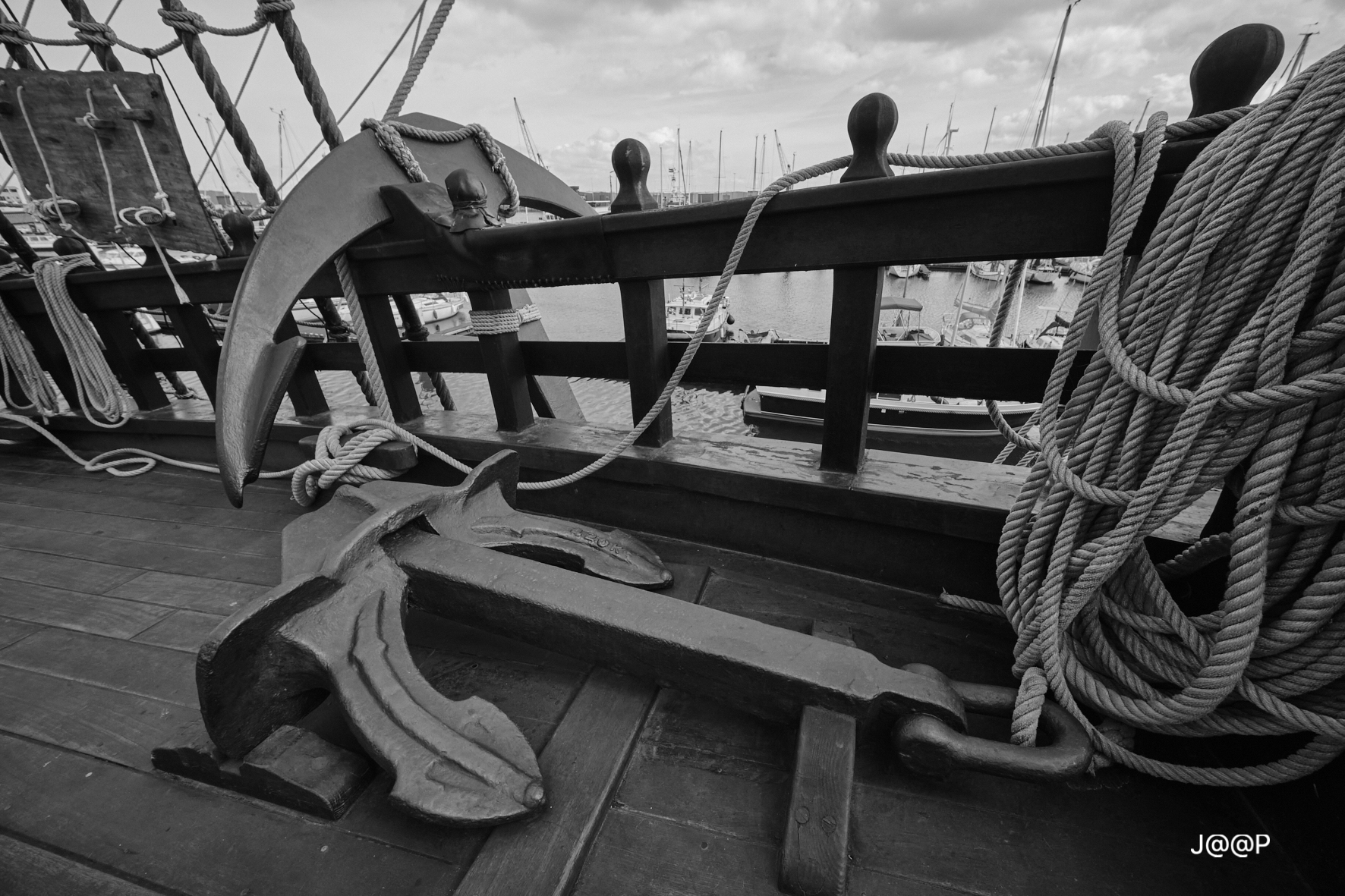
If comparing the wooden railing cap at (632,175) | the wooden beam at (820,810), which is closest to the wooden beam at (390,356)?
the wooden railing cap at (632,175)

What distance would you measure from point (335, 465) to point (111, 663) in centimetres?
72

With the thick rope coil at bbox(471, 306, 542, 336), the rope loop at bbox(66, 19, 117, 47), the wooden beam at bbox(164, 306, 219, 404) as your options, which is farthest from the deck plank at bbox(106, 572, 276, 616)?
the rope loop at bbox(66, 19, 117, 47)

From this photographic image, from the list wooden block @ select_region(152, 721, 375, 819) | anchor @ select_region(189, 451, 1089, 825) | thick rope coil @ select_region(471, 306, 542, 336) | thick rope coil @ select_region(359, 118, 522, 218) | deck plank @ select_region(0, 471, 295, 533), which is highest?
thick rope coil @ select_region(359, 118, 522, 218)

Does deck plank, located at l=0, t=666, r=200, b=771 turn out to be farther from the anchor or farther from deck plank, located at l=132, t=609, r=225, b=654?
the anchor

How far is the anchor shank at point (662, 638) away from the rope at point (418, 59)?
1650 mm

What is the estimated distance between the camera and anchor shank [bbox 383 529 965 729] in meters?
0.91

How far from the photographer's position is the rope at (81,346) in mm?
2566

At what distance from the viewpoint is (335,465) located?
5.55 ft

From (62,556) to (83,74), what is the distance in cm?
183

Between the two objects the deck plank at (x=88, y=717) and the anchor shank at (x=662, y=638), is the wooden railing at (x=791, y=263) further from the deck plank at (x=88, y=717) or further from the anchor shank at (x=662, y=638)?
the deck plank at (x=88, y=717)

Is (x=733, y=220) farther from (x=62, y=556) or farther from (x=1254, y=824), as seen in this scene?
(x=62, y=556)

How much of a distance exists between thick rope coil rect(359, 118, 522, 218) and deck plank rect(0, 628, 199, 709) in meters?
1.69

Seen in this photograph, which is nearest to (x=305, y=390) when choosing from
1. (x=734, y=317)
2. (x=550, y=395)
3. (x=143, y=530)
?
(x=143, y=530)

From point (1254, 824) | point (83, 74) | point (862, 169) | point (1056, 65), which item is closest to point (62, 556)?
point (83, 74)
